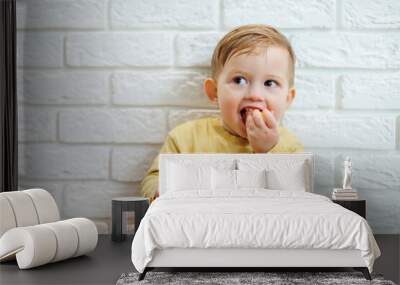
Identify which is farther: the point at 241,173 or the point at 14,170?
the point at 14,170

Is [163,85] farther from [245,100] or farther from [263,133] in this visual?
[263,133]

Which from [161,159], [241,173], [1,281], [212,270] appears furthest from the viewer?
[161,159]

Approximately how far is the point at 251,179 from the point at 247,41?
50.6 inches

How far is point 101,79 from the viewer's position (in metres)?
5.97

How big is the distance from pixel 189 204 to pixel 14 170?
6.78ft

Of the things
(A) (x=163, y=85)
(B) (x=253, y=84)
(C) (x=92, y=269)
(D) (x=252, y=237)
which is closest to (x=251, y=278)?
(D) (x=252, y=237)

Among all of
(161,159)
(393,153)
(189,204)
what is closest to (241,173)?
(161,159)

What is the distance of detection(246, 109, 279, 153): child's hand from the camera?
584 centimetres

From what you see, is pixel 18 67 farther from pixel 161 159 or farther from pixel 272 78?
pixel 272 78

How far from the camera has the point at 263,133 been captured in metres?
5.87

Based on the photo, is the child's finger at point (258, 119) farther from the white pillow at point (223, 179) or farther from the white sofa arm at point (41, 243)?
the white sofa arm at point (41, 243)

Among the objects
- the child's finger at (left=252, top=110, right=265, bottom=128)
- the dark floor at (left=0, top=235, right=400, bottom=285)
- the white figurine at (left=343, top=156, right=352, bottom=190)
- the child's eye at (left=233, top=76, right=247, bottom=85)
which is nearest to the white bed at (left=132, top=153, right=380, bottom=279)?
the dark floor at (left=0, top=235, right=400, bottom=285)

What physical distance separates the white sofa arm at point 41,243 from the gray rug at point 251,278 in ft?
1.78

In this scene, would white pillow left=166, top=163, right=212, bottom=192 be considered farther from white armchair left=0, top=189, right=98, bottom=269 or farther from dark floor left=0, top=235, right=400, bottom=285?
white armchair left=0, top=189, right=98, bottom=269
